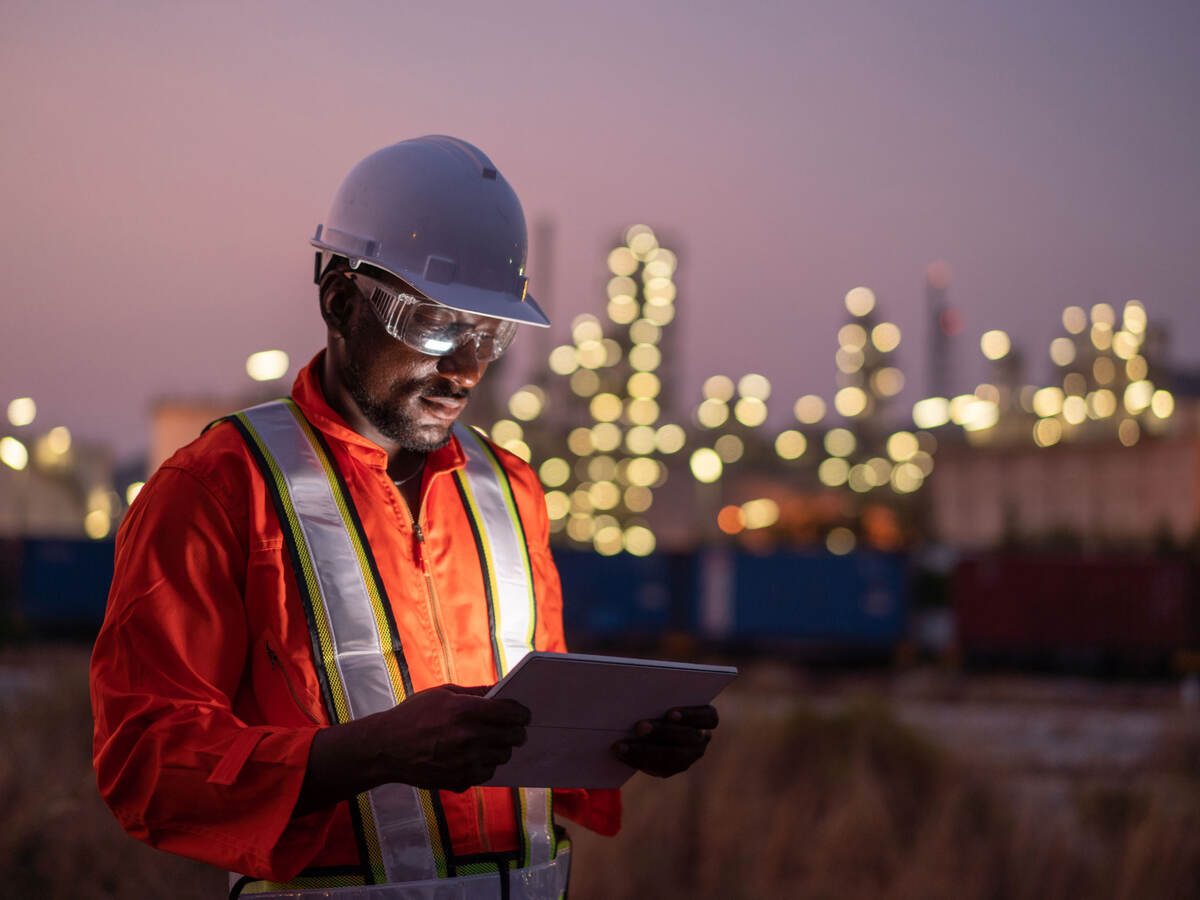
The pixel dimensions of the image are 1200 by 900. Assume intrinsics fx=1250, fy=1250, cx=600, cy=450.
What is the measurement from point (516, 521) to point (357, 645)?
0.52 metres

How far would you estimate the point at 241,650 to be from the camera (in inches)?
82.6

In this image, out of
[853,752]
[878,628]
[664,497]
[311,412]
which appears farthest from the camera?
[664,497]

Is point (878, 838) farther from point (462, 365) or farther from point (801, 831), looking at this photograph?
point (462, 365)

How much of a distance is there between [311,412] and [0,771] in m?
4.76

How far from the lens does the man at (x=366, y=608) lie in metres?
1.90

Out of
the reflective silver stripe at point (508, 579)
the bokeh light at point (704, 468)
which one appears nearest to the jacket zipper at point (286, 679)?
the reflective silver stripe at point (508, 579)

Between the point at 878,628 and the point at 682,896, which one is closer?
the point at 682,896

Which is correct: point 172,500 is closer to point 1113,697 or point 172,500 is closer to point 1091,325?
point 1113,697

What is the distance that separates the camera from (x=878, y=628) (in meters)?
22.0

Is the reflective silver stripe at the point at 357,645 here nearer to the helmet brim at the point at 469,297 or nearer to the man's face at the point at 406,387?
the man's face at the point at 406,387

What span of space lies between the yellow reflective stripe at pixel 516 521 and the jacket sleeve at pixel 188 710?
22.0 inches

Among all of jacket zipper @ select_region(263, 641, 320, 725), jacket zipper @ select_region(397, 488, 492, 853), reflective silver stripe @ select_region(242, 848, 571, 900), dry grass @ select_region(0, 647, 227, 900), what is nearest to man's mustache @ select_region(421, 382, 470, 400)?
jacket zipper @ select_region(397, 488, 492, 853)

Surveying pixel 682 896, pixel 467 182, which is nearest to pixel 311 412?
pixel 467 182

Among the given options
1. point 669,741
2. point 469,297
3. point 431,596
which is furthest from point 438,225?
point 669,741
